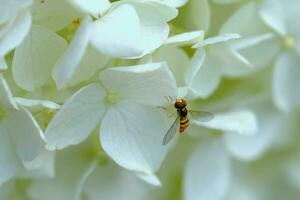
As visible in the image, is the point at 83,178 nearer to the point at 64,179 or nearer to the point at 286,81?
the point at 64,179

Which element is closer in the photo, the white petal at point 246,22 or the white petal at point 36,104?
the white petal at point 36,104

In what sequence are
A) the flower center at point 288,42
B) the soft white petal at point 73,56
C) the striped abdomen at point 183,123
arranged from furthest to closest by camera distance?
the flower center at point 288,42, the striped abdomen at point 183,123, the soft white petal at point 73,56

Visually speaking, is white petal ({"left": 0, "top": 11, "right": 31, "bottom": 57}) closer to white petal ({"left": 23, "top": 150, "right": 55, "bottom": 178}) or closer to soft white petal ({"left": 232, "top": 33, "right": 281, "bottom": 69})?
white petal ({"left": 23, "top": 150, "right": 55, "bottom": 178})

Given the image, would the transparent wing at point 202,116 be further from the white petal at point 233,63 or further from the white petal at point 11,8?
the white petal at point 11,8

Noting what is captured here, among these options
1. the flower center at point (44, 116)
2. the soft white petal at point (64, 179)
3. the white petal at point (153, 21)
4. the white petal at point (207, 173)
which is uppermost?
the white petal at point (153, 21)

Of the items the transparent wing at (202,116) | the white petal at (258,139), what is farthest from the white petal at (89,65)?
the white petal at (258,139)

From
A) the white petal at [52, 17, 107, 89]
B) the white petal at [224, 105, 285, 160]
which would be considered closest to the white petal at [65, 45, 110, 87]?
the white petal at [52, 17, 107, 89]

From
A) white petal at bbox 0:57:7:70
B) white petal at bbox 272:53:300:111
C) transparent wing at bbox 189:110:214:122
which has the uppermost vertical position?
white petal at bbox 0:57:7:70
